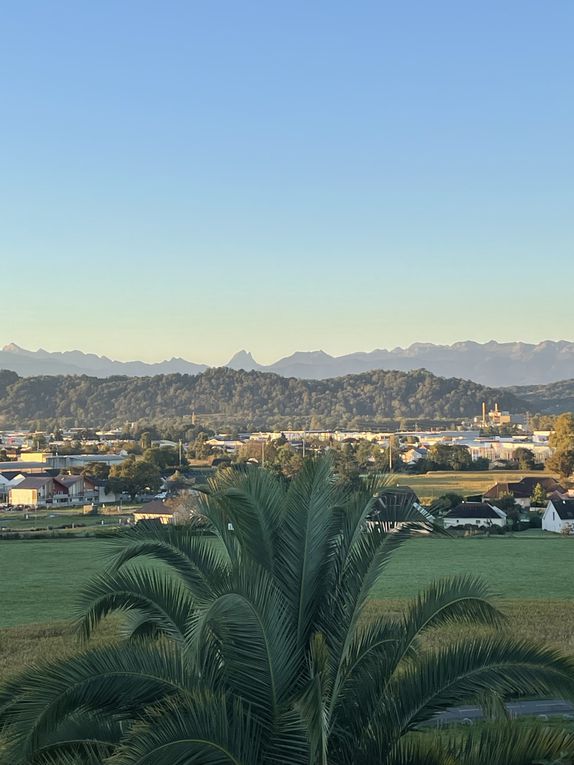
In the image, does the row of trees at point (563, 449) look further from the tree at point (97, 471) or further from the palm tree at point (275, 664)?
the palm tree at point (275, 664)

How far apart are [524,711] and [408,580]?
17.2 metres

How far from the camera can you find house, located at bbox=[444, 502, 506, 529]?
147 feet

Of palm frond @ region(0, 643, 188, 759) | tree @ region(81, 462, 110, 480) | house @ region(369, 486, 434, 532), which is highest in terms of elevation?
house @ region(369, 486, 434, 532)

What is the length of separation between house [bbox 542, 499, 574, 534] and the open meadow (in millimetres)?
891

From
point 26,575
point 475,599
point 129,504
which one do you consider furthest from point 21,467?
point 475,599

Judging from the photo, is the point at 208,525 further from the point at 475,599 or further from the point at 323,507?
the point at 475,599

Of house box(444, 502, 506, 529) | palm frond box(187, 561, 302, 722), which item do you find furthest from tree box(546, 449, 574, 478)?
palm frond box(187, 561, 302, 722)

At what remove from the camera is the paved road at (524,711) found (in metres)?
12.5

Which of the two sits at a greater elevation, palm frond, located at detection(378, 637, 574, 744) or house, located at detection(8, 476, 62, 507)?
palm frond, located at detection(378, 637, 574, 744)

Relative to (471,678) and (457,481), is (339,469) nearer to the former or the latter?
(457,481)

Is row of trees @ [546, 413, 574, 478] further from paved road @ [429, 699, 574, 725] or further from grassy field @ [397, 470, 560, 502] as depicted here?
paved road @ [429, 699, 574, 725]

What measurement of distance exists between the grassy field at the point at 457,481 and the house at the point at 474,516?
5074 millimetres

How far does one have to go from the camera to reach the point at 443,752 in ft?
22.1

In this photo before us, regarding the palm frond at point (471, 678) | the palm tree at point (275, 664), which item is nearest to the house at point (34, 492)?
the palm tree at point (275, 664)
